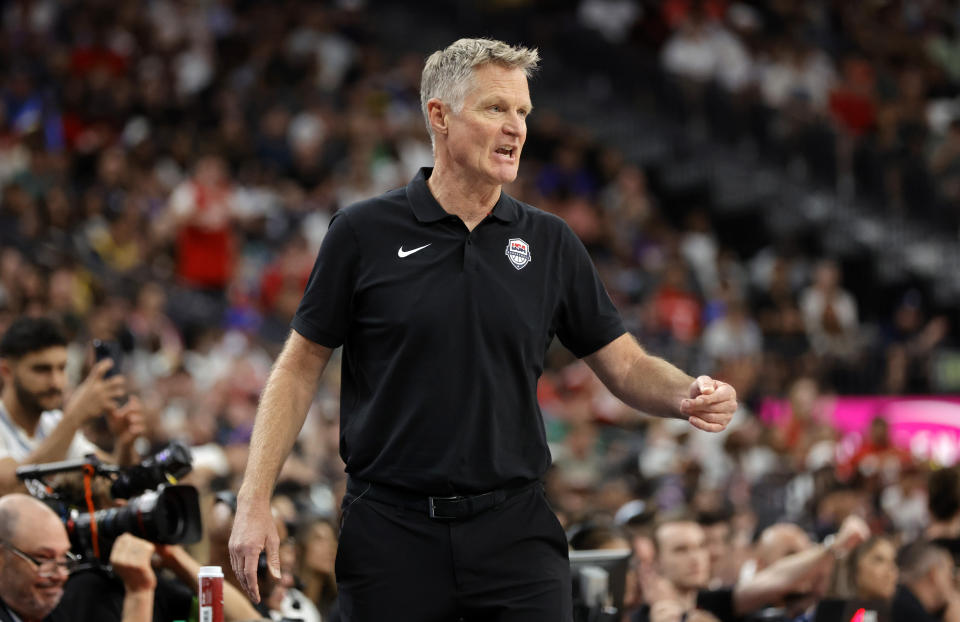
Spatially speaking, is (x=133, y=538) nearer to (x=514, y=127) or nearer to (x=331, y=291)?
(x=331, y=291)

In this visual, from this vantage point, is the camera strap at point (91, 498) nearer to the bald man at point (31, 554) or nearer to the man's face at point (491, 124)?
the bald man at point (31, 554)

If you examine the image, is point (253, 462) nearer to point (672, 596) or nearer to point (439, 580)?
point (439, 580)

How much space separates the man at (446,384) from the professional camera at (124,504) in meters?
1.00

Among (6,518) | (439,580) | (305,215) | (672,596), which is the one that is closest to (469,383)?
(439,580)

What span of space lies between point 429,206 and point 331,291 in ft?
1.14

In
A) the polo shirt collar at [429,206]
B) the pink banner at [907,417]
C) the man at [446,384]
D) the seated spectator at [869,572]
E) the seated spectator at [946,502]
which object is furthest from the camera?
the pink banner at [907,417]

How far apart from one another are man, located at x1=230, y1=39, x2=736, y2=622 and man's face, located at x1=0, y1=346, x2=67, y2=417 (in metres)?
2.61

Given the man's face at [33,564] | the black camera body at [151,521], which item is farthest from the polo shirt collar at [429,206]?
the man's face at [33,564]

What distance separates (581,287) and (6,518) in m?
2.08

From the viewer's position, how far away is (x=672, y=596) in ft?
22.6

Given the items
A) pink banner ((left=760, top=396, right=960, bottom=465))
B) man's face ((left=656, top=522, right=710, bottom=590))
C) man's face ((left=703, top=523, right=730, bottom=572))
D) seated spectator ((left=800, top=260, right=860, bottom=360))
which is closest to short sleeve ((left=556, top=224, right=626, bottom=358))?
man's face ((left=656, top=522, right=710, bottom=590))

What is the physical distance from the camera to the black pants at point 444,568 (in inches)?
143

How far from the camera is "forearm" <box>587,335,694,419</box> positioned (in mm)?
3922

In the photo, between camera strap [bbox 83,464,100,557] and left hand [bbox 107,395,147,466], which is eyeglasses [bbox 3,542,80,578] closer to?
camera strap [bbox 83,464,100,557]
